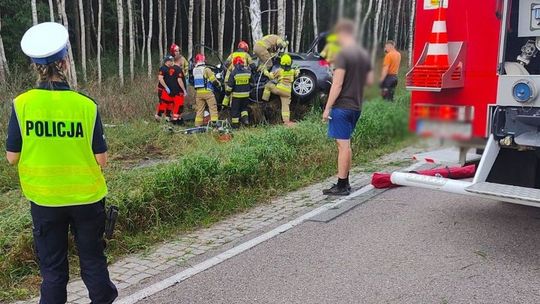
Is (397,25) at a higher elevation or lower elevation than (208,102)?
higher

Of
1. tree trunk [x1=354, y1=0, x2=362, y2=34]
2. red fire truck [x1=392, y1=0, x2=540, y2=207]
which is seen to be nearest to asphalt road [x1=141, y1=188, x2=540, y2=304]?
red fire truck [x1=392, y1=0, x2=540, y2=207]

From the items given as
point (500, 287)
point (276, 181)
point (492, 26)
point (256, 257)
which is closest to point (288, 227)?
point (256, 257)

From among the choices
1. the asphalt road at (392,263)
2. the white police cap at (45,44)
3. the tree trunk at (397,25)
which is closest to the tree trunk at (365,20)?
the tree trunk at (397,25)

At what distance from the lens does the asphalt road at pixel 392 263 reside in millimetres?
3744

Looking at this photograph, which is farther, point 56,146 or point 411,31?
point 56,146

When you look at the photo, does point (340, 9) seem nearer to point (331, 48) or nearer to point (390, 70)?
point (331, 48)

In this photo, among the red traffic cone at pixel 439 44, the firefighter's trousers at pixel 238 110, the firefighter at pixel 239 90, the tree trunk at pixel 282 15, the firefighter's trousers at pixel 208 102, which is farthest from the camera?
the firefighter's trousers at pixel 208 102

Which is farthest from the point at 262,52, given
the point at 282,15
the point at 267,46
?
the point at 282,15

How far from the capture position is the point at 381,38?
994mm

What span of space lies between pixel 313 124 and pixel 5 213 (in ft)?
17.2

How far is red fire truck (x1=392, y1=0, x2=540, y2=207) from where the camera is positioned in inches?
42.5

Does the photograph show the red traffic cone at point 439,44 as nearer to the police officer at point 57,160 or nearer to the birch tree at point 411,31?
the birch tree at point 411,31

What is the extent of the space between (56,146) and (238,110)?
853cm

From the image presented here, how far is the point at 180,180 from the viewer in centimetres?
548
